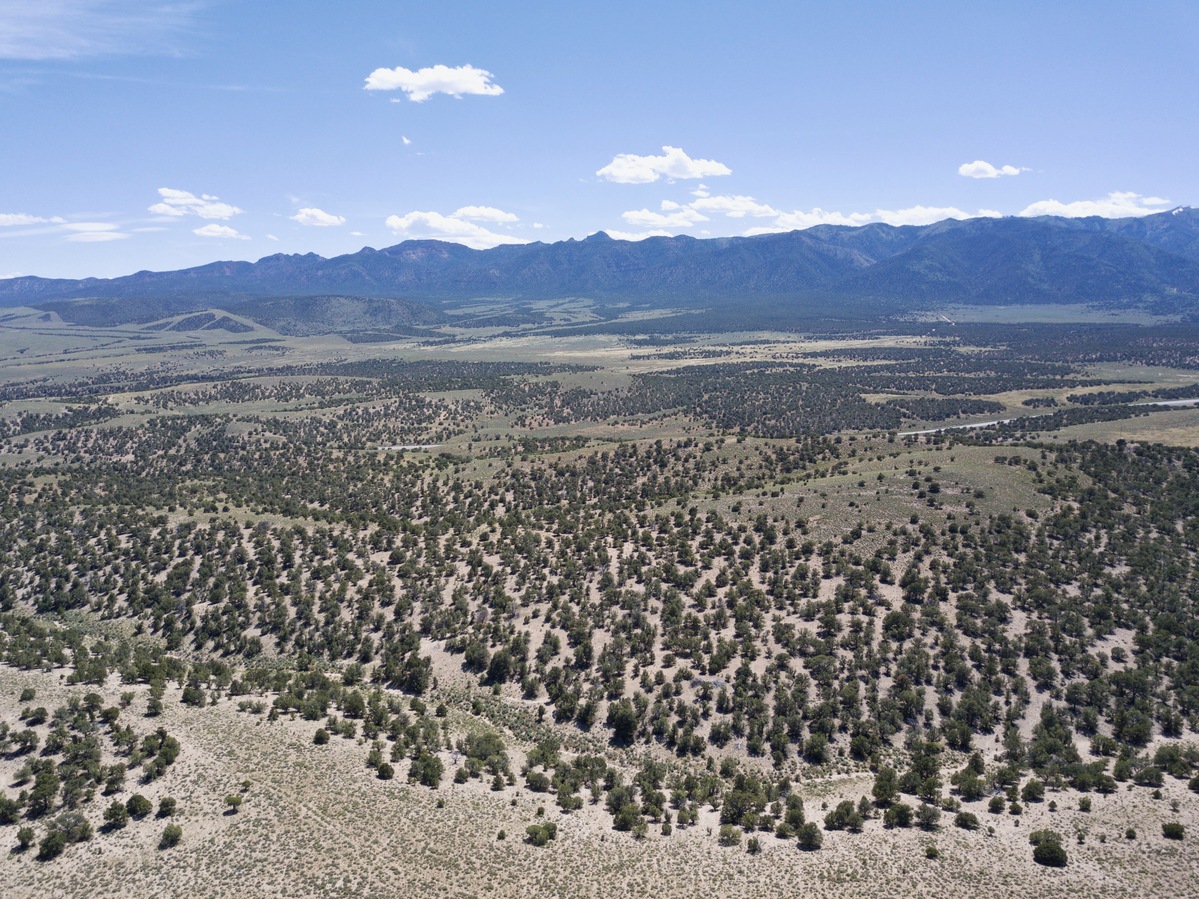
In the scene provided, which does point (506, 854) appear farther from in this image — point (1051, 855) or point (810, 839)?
point (1051, 855)

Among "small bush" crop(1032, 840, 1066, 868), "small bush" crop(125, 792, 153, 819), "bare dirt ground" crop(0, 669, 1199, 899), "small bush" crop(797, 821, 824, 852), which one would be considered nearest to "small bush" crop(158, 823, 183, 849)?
"bare dirt ground" crop(0, 669, 1199, 899)

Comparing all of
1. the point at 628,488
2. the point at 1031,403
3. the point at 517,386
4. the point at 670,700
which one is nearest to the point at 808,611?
the point at 670,700

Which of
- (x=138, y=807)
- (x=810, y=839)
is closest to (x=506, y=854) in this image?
(x=810, y=839)

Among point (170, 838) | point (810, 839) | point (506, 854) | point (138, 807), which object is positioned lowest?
point (810, 839)

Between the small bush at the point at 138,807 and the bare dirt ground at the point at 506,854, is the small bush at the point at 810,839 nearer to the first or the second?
the bare dirt ground at the point at 506,854

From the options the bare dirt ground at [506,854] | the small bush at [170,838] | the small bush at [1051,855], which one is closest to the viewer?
the bare dirt ground at [506,854]

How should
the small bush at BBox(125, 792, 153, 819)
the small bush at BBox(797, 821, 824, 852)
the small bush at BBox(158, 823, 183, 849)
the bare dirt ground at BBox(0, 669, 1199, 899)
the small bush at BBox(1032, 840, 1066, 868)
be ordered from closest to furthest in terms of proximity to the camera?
the bare dirt ground at BBox(0, 669, 1199, 899) → the small bush at BBox(1032, 840, 1066, 868) → the small bush at BBox(158, 823, 183, 849) → the small bush at BBox(797, 821, 824, 852) → the small bush at BBox(125, 792, 153, 819)

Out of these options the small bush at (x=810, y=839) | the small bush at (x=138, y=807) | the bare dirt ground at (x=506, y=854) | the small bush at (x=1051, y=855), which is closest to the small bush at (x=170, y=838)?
the bare dirt ground at (x=506, y=854)

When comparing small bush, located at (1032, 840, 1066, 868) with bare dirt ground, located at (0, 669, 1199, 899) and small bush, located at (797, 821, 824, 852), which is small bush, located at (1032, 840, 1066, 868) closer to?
bare dirt ground, located at (0, 669, 1199, 899)

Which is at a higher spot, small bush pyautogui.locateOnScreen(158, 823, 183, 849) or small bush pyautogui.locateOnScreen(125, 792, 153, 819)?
small bush pyautogui.locateOnScreen(125, 792, 153, 819)
